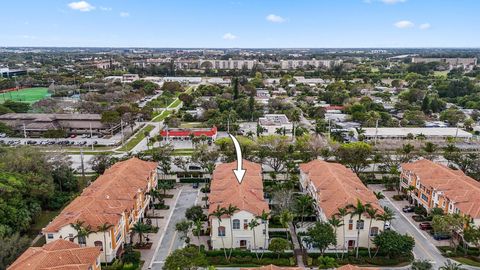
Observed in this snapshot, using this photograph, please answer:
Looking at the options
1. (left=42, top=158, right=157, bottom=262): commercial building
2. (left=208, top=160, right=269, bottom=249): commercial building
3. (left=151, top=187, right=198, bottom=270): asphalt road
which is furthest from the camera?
(left=208, top=160, right=269, bottom=249): commercial building

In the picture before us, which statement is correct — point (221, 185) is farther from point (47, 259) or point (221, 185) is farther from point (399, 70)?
point (399, 70)

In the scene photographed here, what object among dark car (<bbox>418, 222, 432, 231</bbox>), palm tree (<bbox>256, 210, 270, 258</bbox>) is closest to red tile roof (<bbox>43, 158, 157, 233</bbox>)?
palm tree (<bbox>256, 210, 270, 258</bbox>)

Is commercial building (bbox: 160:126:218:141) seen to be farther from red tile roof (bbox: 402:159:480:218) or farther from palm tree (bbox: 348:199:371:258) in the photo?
palm tree (bbox: 348:199:371:258)

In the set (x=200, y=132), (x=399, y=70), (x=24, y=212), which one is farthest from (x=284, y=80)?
(x=24, y=212)

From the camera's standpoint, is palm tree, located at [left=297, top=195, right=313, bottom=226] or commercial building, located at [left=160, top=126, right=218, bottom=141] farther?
commercial building, located at [left=160, top=126, right=218, bottom=141]

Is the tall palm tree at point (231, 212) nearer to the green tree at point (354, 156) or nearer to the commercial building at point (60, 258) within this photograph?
the commercial building at point (60, 258)

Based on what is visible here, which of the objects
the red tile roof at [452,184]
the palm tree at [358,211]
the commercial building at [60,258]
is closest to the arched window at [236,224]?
the palm tree at [358,211]

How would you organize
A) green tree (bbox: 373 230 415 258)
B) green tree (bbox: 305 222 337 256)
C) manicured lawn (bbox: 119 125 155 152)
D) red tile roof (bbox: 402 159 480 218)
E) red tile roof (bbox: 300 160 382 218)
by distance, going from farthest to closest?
1. manicured lawn (bbox: 119 125 155 152)
2. red tile roof (bbox: 402 159 480 218)
3. red tile roof (bbox: 300 160 382 218)
4. green tree (bbox: 373 230 415 258)
5. green tree (bbox: 305 222 337 256)
